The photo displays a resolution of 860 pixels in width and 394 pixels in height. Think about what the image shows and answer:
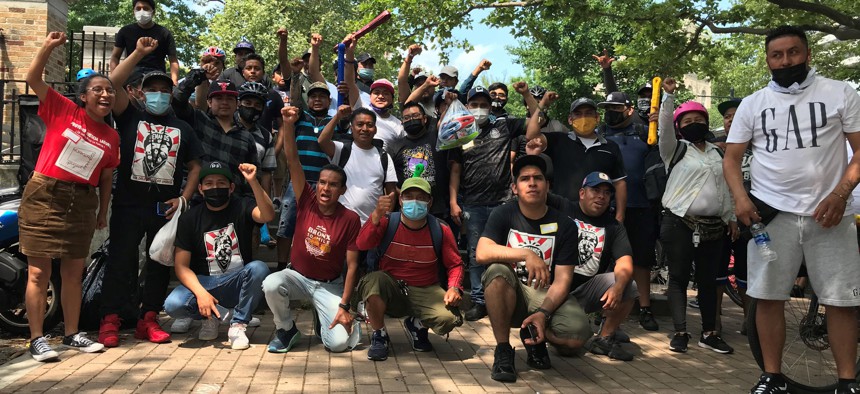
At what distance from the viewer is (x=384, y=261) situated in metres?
5.80

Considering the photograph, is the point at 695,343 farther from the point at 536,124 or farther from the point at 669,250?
the point at 536,124

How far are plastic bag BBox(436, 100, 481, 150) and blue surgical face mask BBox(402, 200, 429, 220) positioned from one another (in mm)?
1242

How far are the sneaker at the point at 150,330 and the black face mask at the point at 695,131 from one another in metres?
4.67

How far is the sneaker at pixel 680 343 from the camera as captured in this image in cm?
616

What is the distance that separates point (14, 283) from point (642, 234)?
548 cm

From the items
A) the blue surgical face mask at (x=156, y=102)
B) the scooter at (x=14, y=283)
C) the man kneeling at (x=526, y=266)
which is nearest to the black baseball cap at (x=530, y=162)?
the man kneeling at (x=526, y=266)

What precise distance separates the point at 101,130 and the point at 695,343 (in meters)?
5.31

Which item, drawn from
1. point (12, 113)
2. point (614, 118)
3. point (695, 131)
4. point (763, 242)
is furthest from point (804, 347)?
point (12, 113)

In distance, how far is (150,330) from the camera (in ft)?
19.3

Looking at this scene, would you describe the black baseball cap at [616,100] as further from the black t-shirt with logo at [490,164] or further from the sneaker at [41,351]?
→ the sneaker at [41,351]

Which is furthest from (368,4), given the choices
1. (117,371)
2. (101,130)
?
(117,371)

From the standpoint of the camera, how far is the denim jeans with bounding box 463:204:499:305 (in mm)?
6984

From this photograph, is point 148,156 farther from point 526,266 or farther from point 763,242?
point 763,242

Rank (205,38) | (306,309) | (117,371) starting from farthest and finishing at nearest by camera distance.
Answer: (205,38) → (306,309) → (117,371)
